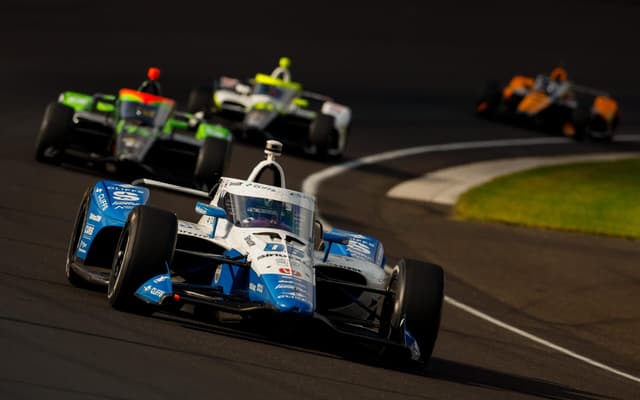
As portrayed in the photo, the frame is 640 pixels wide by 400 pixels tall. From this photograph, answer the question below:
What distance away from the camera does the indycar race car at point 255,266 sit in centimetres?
1077

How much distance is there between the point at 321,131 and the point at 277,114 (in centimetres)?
91

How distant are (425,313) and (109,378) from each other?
123 inches

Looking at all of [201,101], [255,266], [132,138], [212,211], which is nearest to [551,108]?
[201,101]

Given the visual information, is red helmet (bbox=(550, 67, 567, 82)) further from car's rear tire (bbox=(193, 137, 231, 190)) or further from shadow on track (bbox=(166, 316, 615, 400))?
shadow on track (bbox=(166, 316, 615, 400))

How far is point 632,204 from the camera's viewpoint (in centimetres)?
2516

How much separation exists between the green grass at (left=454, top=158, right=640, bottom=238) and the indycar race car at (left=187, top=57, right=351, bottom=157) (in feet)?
8.84

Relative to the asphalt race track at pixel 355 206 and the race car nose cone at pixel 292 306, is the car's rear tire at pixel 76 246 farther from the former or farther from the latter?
the race car nose cone at pixel 292 306

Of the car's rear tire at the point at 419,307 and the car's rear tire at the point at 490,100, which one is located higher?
the car's rear tire at the point at 419,307

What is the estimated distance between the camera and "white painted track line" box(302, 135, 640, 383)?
14.2 m

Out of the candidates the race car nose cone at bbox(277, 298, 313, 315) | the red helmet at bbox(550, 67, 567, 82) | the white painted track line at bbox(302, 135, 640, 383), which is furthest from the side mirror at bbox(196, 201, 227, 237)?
the red helmet at bbox(550, 67, 567, 82)

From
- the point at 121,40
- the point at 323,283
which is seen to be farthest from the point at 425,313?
the point at 121,40

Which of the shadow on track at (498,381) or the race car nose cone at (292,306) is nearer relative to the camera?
the race car nose cone at (292,306)

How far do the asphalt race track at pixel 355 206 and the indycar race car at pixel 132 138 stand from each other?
0.45 meters

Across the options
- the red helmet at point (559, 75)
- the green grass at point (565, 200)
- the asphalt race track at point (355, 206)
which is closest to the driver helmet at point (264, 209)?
the asphalt race track at point (355, 206)
